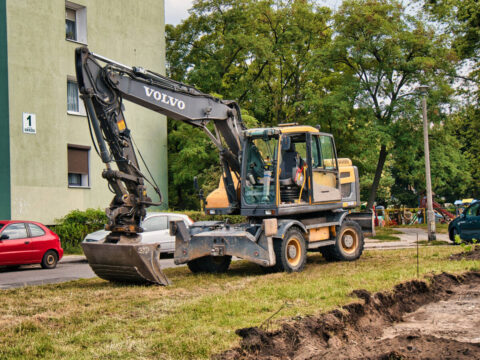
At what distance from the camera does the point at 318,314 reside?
23.6ft

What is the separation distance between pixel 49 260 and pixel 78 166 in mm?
9230

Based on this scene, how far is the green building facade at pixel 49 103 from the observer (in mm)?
22312

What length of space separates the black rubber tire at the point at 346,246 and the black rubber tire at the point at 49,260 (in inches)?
307

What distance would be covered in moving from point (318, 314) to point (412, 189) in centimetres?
5609

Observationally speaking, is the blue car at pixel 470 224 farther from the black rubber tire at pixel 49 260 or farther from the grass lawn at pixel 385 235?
the black rubber tire at pixel 49 260

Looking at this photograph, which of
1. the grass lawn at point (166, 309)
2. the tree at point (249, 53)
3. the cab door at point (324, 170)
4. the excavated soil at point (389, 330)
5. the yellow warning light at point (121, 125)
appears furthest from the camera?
the tree at point (249, 53)

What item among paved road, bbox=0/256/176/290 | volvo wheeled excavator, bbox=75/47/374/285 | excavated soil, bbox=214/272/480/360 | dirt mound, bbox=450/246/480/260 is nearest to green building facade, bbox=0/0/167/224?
paved road, bbox=0/256/176/290

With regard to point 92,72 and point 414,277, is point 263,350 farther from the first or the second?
point 92,72

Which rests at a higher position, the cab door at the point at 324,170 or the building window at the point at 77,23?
the building window at the point at 77,23

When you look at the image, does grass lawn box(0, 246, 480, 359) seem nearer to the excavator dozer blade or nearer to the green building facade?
the excavator dozer blade

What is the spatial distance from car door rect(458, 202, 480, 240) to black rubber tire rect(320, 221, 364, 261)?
5944mm

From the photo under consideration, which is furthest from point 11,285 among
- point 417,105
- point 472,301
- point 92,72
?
point 417,105

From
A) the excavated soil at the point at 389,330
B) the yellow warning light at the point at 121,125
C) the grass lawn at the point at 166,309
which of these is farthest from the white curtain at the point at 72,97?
the excavated soil at the point at 389,330

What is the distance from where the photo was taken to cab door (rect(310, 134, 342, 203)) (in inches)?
540
